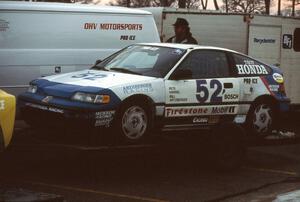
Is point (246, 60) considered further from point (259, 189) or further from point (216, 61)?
point (259, 189)

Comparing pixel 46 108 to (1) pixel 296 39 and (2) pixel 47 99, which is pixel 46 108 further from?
(1) pixel 296 39

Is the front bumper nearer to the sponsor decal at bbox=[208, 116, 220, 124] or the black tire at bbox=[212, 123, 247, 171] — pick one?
the sponsor decal at bbox=[208, 116, 220, 124]

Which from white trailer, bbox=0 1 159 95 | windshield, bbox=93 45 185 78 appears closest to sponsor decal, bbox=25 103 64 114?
windshield, bbox=93 45 185 78

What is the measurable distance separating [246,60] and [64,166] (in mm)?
3178

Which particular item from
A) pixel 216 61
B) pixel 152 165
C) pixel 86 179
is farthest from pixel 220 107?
pixel 86 179

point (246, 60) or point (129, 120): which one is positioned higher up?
point (246, 60)

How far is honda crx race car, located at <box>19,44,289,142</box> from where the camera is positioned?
28.0 feet

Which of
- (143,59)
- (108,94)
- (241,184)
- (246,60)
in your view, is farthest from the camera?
(246,60)

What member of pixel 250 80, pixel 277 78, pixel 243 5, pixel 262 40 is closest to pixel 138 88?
pixel 250 80

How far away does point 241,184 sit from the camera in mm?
9078

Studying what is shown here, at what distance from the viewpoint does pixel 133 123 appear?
343 inches

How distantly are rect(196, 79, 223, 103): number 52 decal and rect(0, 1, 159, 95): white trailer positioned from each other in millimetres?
2744

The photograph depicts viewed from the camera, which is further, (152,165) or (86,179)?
(152,165)

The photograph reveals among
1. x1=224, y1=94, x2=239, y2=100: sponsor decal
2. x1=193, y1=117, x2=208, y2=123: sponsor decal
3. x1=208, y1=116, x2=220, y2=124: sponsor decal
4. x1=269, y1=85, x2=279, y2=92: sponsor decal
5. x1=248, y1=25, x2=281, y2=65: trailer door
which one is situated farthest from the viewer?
x1=248, y1=25, x2=281, y2=65: trailer door
